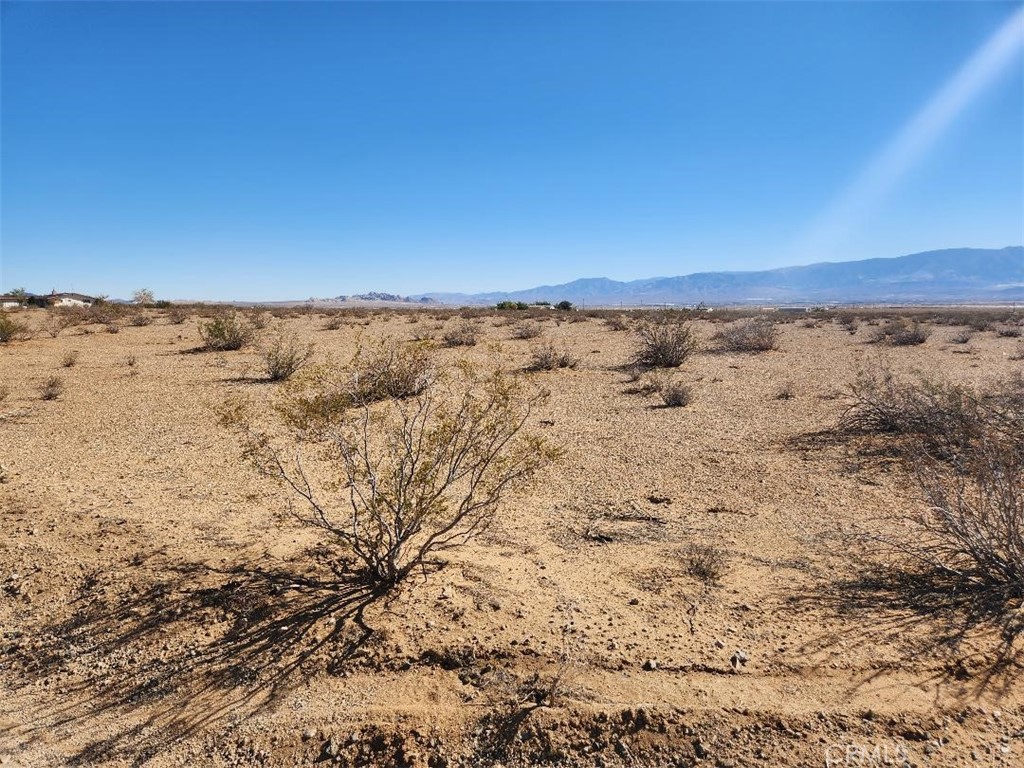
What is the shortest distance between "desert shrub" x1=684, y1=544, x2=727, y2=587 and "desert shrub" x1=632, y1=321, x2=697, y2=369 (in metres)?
9.88

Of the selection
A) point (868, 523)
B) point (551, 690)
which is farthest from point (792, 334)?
point (551, 690)

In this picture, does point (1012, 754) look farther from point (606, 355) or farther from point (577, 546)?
point (606, 355)

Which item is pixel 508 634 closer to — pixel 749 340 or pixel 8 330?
pixel 749 340

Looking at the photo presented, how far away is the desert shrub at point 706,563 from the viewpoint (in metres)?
4.31

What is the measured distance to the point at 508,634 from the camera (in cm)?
365

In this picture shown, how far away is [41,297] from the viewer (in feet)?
136

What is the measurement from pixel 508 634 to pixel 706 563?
1.66m

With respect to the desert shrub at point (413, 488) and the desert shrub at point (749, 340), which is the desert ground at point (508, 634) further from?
the desert shrub at point (749, 340)

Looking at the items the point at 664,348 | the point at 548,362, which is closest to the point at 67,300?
the point at 548,362

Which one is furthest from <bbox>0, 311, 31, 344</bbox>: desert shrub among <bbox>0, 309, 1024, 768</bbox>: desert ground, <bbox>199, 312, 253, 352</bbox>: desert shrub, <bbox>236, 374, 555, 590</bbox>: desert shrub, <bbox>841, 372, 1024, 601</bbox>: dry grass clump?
<bbox>841, 372, 1024, 601</bbox>: dry grass clump

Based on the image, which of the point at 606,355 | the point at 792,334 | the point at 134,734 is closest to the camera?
the point at 134,734

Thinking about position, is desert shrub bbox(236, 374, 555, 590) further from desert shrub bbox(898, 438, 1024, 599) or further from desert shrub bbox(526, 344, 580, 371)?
desert shrub bbox(526, 344, 580, 371)

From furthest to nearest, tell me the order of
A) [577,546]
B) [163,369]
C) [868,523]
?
[163,369] < [868,523] < [577,546]

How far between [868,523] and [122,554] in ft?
20.4
